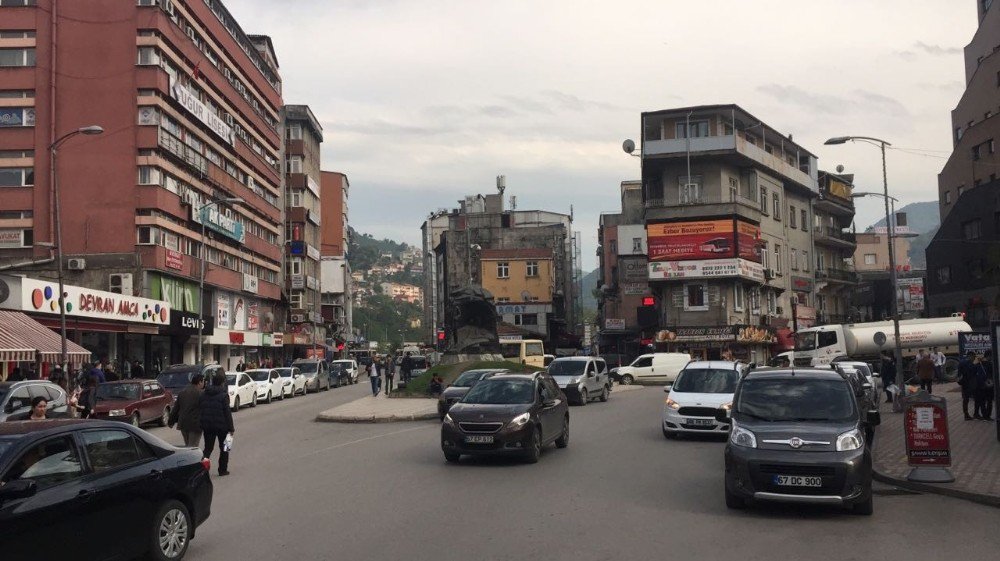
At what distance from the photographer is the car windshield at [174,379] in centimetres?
2956

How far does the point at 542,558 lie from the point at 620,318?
8389 cm

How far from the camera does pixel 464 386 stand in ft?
81.1

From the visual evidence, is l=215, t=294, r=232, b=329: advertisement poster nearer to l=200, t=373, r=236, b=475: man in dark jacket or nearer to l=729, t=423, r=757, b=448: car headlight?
l=200, t=373, r=236, b=475: man in dark jacket

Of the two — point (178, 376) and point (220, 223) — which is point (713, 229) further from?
point (178, 376)

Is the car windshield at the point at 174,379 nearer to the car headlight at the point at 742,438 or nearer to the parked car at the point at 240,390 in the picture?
the parked car at the point at 240,390

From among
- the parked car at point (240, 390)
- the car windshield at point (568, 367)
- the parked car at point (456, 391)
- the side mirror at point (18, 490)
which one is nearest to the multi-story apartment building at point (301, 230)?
the parked car at point (240, 390)

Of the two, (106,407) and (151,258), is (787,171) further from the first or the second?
(106,407)

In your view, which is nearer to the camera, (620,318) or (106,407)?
(106,407)

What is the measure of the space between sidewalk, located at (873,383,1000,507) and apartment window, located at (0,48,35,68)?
1665 inches

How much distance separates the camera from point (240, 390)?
112ft

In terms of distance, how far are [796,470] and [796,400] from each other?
1640 millimetres

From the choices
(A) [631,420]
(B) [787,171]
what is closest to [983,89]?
(B) [787,171]

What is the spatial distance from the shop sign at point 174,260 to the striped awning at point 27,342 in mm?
15682

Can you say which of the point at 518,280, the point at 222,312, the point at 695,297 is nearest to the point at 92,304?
the point at 222,312
